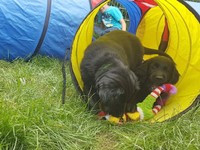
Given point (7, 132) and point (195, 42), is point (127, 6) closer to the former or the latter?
point (195, 42)

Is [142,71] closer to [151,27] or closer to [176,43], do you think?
[176,43]

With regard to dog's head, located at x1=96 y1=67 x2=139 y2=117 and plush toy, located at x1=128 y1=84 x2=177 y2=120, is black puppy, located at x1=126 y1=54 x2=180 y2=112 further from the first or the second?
dog's head, located at x1=96 y1=67 x2=139 y2=117

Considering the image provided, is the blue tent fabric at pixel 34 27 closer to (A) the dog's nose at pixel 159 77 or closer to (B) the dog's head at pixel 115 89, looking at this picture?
(A) the dog's nose at pixel 159 77

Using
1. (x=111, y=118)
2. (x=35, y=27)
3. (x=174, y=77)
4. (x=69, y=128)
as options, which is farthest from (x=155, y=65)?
(x=35, y=27)

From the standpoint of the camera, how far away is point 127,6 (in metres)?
5.14

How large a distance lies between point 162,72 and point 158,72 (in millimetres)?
46

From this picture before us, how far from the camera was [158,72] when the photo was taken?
367 cm

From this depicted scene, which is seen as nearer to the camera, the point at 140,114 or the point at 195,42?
the point at 140,114

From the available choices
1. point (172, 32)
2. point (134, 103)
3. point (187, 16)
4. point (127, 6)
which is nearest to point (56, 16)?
point (127, 6)

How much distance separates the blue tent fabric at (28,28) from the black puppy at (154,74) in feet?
5.23

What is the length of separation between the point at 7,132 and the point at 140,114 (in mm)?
1344

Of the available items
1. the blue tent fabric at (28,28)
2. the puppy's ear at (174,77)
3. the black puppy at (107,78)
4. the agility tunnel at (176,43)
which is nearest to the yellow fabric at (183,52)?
the agility tunnel at (176,43)

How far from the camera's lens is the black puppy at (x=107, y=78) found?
2.76 meters

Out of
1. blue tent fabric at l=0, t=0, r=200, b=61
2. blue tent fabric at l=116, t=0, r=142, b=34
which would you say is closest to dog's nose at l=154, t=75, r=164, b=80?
blue tent fabric at l=0, t=0, r=200, b=61
